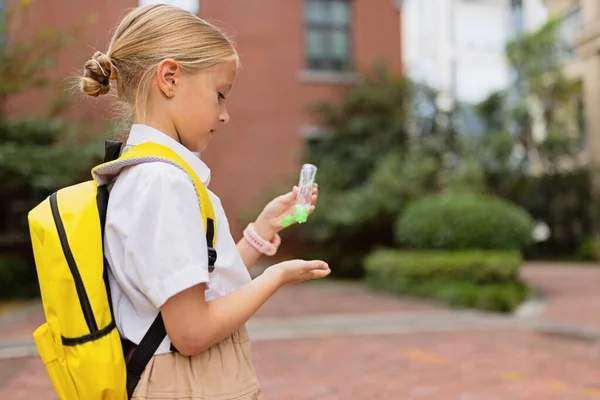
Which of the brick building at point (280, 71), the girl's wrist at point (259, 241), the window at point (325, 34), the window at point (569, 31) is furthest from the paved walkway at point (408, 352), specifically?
the window at point (569, 31)

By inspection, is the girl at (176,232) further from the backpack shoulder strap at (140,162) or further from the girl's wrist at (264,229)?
the girl's wrist at (264,229)

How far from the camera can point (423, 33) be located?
103ft

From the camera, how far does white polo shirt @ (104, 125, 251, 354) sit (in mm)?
1174

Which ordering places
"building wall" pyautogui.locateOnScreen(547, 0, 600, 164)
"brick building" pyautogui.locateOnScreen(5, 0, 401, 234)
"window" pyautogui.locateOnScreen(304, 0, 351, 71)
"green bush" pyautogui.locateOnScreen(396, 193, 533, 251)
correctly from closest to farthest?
1. "green bush" pyautogui.locateOnScreen(396, 193, 533, 251)
2. "brick building" pyautogui.locateOnScreen(5, 0, 401, 234)
3. "window" pyautogui.locateOnScreen(304, 0, 351, 71)
4. "building wall" pyautogui.locateOnScreen(547, 0, 600, 164)

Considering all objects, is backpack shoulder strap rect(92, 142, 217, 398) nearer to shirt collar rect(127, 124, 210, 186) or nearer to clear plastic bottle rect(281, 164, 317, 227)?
shirt collar rect(127, 124, 210, 186)

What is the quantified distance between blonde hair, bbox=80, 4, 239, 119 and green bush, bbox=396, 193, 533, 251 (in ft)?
31.1

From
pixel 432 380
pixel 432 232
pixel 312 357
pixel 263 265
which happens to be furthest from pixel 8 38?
pixel 432 380

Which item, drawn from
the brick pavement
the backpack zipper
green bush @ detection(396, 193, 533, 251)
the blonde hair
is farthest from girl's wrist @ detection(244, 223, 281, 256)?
green bush @ detection(396, 193, 533, 251)

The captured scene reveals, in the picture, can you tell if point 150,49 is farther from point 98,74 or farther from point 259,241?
point 259,241

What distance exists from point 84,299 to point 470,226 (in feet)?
31.7

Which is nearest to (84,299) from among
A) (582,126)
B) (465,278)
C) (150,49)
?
(150,49)

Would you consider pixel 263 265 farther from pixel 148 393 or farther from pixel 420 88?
pixel 148 393

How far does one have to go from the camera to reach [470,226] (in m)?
10.4

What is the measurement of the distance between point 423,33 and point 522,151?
11.9m
